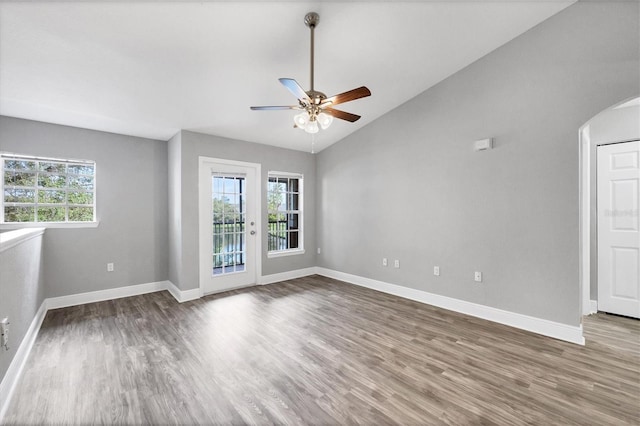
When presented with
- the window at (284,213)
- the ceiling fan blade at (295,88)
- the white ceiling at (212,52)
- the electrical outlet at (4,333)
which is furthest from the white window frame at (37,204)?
the ceiling fan blade at (295,88)

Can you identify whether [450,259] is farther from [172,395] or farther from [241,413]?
[172,395]

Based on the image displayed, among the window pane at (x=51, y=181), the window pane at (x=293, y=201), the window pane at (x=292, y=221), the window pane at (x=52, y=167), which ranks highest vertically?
the window pane at (x=52, y=167)

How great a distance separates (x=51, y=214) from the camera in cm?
374

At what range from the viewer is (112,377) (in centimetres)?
218

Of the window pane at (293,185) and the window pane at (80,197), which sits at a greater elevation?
the window pane at (293,185)

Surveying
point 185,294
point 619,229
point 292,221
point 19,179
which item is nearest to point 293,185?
point 292,221

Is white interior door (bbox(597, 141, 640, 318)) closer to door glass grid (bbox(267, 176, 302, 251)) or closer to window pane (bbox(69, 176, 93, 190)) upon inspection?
door glass grid (bbox(267, 176, 302, 251))

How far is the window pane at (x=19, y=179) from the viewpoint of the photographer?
3.47 metres

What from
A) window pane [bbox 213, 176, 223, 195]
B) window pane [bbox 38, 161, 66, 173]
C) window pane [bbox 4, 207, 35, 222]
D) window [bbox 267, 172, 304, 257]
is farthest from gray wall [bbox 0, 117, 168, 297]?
window [bbox 267, 172, 304, 257]

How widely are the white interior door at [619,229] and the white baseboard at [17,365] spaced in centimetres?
611

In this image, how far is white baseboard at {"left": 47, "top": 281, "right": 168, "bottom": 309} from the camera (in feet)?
12.2

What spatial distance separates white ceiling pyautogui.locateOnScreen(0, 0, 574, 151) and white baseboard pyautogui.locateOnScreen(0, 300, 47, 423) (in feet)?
8.07

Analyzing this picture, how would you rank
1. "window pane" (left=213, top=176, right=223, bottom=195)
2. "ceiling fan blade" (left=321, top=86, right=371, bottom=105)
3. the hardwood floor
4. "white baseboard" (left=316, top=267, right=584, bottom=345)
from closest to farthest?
1. the hardwood floor
2. "ceiling fan blade" (left=321, top=86, right=371, bottom=105)
3. "white baseboard" (left=316, top=267, right=584, bottom=345)
4. "window pane" (left=213, top=176, right=223, bottom=195)

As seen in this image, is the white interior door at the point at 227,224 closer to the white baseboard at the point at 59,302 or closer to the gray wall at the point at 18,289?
the white baseboard at the point at 59,302
